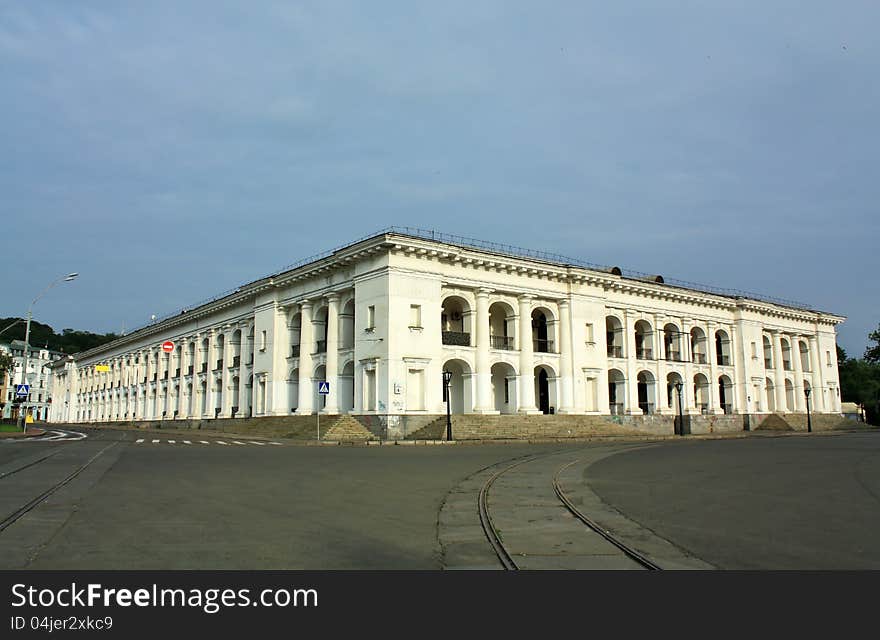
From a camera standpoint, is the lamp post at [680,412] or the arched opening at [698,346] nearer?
the lamp post at [680,412]

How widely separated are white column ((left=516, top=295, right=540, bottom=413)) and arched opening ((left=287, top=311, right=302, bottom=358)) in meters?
15.5

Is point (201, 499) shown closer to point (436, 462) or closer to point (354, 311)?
point (436, 462)

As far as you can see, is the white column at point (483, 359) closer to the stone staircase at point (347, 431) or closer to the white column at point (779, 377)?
the stone staircase at point (347, 431)

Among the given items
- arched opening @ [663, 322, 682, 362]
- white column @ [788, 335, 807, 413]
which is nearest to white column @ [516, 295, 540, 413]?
arched opening @ [663, 322, 682, 362]

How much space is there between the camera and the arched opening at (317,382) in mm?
46094

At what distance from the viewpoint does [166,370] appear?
70.4m

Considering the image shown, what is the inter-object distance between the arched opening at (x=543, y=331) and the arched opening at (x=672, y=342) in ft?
42.3

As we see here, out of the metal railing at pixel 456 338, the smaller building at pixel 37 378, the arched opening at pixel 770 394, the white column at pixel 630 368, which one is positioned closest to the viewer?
the metal railing at pixel 456 338

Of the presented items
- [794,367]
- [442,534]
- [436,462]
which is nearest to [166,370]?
[436,462]

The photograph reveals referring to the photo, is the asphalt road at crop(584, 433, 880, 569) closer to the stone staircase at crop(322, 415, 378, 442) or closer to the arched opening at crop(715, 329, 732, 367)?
the stone staircase at crop(322, 415, 378, 442)

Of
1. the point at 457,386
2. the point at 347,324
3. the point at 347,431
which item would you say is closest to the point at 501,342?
the point at 457,386

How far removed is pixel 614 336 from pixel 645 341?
3.61 meters

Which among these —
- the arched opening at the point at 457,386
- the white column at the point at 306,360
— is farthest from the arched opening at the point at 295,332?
the arched opening at the point at 457,386
